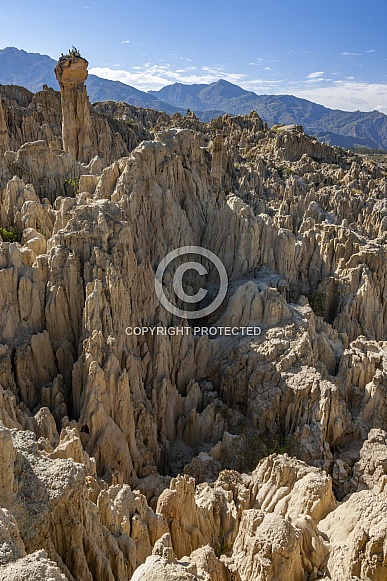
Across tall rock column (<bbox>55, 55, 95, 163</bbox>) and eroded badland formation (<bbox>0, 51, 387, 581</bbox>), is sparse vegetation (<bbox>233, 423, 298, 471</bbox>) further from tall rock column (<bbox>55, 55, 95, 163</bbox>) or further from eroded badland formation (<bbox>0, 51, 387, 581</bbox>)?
tall rock column (<bbox>55, 55, 95, 163</bbox>)

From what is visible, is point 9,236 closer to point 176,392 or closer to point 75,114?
point 176,392

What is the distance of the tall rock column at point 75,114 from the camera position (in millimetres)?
37469

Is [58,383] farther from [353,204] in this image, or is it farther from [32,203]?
[353,204]

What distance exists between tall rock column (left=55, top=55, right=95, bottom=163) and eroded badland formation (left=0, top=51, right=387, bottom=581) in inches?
428

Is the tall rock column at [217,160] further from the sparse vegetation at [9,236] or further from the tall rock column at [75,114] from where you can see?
the sparse vegetation at [9,236]

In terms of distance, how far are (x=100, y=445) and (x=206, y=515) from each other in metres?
3.56

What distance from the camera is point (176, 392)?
1648 cm

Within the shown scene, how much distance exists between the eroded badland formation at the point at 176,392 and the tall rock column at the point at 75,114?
10.9 metres

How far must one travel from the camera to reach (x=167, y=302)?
1798 centimetres

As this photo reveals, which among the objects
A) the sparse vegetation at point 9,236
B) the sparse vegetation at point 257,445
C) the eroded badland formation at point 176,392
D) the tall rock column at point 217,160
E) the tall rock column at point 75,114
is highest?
the tall rock column at point 75,114

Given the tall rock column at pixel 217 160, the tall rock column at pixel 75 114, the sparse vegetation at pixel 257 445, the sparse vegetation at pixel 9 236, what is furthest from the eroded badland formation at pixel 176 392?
the tall rock column at pixel 75 114

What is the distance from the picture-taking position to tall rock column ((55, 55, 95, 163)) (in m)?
37.5

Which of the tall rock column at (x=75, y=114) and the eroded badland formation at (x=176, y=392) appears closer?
the eroded badland formation at (x=176, y=392)

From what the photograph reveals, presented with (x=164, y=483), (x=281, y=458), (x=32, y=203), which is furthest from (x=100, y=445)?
(x=32, y=203)
